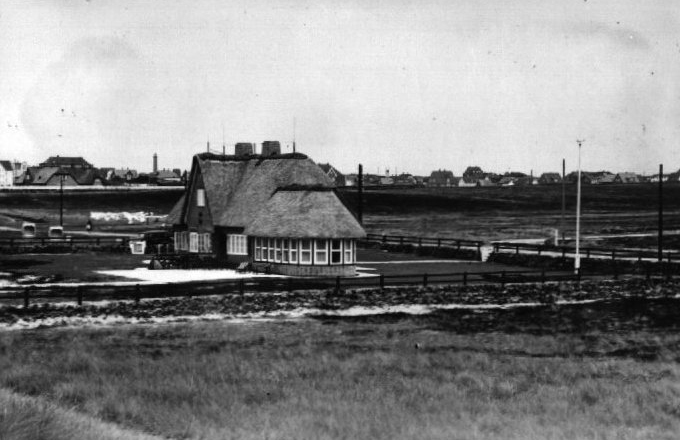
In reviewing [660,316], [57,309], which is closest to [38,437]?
[57,309]

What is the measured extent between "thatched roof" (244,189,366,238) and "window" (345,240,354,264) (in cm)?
65

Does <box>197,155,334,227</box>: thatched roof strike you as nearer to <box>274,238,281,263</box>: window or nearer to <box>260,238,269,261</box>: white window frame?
<box>260,238,269,261</box>: white window frame

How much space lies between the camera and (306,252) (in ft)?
179

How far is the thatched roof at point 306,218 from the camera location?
54.5 m

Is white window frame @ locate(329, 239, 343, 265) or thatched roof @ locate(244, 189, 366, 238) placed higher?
thatched roof @ locate(244, 189, 366, 238)

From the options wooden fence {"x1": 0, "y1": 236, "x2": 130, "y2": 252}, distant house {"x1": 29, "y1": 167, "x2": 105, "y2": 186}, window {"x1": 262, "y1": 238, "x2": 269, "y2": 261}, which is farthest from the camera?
distant house {"x1": 29, "y1": 167, "x2": 105, "y2": 186}

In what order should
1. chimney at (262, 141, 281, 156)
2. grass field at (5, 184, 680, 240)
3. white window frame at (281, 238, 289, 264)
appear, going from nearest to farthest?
white window frame at (281, 238, 289, 264) < chimney at (262, 141, 281, 156) < grass field at (5, 184, 680, 240)

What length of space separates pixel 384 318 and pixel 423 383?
43.3ft

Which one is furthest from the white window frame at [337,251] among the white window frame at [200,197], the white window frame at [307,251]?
the white window frame at [200,197]

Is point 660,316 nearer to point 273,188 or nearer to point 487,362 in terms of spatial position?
point 487,362

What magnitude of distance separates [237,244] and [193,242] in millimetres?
5693

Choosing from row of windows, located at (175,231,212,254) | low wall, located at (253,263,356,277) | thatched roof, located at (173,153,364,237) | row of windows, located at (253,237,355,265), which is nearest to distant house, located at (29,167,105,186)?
row of windows, located at (175,231,212,254)

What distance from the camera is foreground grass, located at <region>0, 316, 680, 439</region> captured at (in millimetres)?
20906

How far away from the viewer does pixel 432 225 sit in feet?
406
